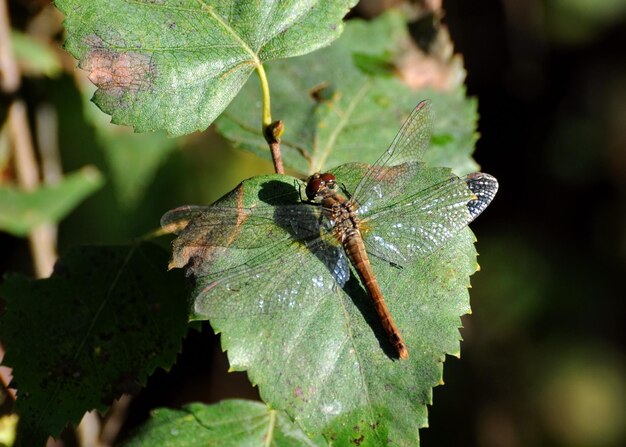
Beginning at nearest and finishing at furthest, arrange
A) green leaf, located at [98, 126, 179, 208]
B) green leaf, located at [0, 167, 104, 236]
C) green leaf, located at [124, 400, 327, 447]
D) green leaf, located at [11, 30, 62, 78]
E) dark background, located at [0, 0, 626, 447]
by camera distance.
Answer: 1. green leaf, located at [124, 400, 327, 447]
2. green leaf, located at [0, 167, 104, 236]
3. green leaf, located at [11, 30, 62, 78]
4. green leaf, located at [98, 126, 179, 208]
5. dark background, located at [0, 0, 626, 447]

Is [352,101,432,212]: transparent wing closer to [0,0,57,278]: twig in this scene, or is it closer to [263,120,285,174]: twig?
[263,120,285,174]: twig

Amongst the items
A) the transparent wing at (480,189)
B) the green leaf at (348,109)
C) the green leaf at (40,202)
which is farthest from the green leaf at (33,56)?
the transparent wing at (480,189)

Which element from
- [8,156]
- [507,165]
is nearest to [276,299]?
[8,156]

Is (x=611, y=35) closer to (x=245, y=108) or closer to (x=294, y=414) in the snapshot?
(x=245, y=108)

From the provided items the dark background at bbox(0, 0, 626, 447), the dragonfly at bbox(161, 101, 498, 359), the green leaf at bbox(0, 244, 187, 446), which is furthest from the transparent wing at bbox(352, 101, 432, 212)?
the dark background at bbox(0, 0, 626, 447)

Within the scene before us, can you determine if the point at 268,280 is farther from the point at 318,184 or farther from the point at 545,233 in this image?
the point at 545,233

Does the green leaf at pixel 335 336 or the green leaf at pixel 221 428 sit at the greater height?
the green leaf at pixel 335 336

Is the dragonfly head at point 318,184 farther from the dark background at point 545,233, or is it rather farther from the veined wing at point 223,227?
the dark background at point 545,233
